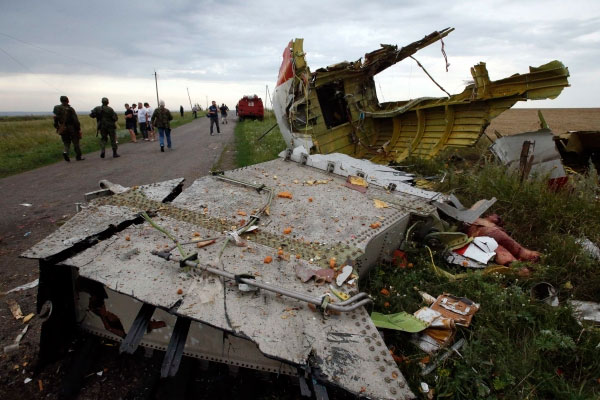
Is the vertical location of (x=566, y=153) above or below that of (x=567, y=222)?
above

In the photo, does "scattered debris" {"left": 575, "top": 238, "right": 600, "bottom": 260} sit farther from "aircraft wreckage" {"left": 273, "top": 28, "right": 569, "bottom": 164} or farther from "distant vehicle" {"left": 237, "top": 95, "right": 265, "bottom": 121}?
"distant vehicle" {"left": 237, "top": 95, "right": 265, "bottom": 121}

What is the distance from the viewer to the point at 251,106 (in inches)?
1125

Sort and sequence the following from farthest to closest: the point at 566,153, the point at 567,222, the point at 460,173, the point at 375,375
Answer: the point at 566,153, the point at 460,173, the point at 567,222, the point at 375,375

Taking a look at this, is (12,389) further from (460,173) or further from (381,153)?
(381,153)

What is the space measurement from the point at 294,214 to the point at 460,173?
14.1 feet

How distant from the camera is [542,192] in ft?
15.2

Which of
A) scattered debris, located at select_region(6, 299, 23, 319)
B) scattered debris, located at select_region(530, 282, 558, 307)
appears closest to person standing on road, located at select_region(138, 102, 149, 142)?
scattered debris, located at select_region(6, 299, 23, 319)

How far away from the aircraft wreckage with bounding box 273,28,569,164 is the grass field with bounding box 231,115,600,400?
6.69 ft

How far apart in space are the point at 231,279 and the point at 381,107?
25.4 ft

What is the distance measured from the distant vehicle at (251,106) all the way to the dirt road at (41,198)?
16.4 meters

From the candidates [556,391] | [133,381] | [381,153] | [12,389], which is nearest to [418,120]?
[381,153]

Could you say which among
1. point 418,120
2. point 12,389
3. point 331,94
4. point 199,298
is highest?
point 331,94

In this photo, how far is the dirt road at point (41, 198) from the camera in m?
2.44

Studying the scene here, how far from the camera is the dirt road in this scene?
244 centimetres
